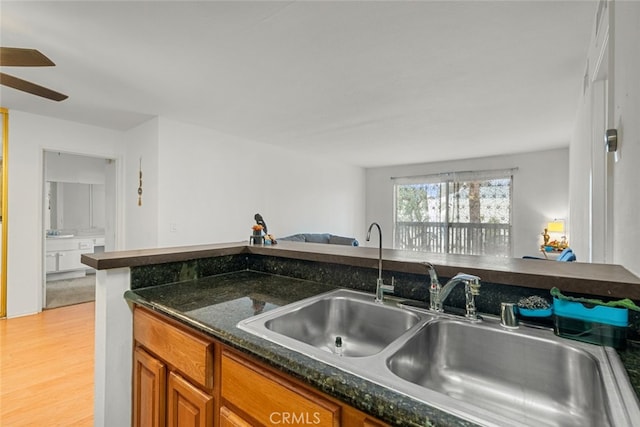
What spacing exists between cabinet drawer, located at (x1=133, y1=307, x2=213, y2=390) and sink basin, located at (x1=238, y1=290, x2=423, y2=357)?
A: 0.66 feet

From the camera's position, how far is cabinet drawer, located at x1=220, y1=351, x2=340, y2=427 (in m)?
0.73

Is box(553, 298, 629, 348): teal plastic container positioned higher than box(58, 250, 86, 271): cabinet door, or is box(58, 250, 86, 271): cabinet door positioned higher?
box(553, 298, 629, 348): teal plastic container

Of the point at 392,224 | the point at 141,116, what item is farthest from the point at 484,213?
the point at 141,116

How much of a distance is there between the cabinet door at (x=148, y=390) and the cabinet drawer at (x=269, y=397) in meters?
0.43

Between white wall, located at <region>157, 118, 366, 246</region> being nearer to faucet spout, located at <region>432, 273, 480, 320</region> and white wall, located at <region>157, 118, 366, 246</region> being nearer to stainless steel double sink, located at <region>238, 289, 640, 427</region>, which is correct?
stainless steel double sink, located at <region>238, 289, 640, 427</region>

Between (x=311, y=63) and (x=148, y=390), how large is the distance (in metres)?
Result: 2.37

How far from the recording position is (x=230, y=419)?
37.1 inches

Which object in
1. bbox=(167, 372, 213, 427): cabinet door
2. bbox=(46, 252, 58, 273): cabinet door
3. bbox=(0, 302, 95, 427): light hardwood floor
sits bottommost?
bbox=(0, 302, 95, 427): light hardwood floor

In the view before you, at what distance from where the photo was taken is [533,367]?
893mm

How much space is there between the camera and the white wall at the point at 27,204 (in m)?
3.53

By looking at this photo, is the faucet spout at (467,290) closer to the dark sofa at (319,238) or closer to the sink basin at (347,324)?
the sink basin at (347,324)

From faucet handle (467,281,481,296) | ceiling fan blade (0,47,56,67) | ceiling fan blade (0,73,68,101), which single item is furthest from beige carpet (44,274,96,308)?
faucet handle (467,281,481,296)

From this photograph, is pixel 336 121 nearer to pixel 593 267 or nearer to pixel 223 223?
pixel 223 223

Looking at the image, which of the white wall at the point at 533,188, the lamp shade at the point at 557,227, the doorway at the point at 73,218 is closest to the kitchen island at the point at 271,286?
the doorway at the point at 73,218
